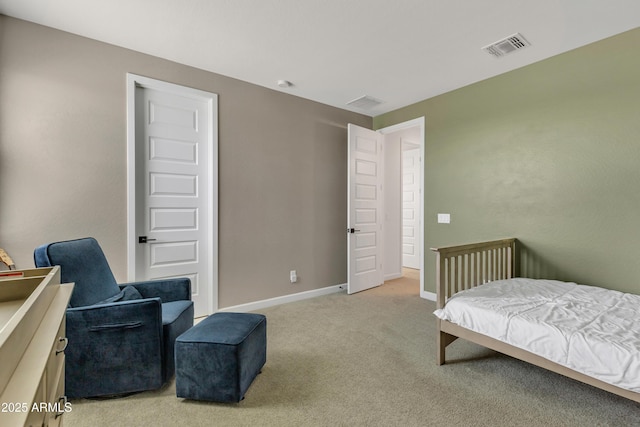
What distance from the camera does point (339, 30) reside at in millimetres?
2428

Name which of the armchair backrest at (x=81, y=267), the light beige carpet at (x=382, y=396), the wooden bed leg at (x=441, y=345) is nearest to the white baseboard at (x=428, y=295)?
the light beige carpet at (x=382, y=396)

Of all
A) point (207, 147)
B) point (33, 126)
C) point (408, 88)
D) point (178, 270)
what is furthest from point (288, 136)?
point (33, 126)

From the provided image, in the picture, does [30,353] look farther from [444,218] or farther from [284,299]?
[444,218]

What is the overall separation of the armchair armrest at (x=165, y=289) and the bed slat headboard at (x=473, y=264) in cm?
207

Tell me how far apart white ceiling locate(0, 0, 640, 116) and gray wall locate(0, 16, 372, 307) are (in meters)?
0.21

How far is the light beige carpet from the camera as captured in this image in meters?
1.65

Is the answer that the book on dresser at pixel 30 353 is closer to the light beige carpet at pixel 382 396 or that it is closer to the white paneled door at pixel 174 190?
the light beige carpet at pixel 382 396

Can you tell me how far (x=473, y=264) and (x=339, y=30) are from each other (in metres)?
2.39

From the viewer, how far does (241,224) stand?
3.40m

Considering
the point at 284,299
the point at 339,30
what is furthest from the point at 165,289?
the point at 339,30

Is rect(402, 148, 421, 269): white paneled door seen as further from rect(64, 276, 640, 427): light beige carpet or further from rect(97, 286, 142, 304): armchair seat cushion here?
rect(97, 286, 142, 304): armchair seat cushion

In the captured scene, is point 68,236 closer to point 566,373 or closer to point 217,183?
point 217,183

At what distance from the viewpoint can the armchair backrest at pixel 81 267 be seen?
1.86 m

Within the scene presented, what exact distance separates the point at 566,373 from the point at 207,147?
3.48m
